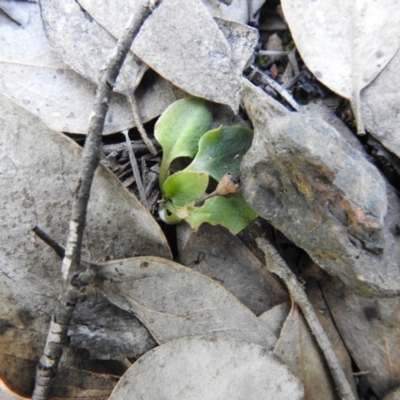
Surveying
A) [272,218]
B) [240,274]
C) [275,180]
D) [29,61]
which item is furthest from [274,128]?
[29,61]

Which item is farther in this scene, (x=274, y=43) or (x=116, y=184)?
(x=274, y=43)

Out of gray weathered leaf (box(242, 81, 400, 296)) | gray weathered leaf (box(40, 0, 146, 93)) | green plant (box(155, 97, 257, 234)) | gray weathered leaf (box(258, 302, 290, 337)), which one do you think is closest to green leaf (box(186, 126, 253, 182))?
green plant (box(155, 97, 257, 234))

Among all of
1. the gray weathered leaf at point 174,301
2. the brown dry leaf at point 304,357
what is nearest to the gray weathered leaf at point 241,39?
the gray weathered leaf at point 174,301

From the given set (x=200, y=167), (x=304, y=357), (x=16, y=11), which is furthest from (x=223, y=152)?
(x=16, y=11)

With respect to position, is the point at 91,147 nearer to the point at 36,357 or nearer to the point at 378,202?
the point at 36,357

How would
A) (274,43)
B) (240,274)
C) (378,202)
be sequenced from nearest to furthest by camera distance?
(378,202)
(240,274)
(274,43)

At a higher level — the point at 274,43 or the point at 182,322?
the point at 274,43
